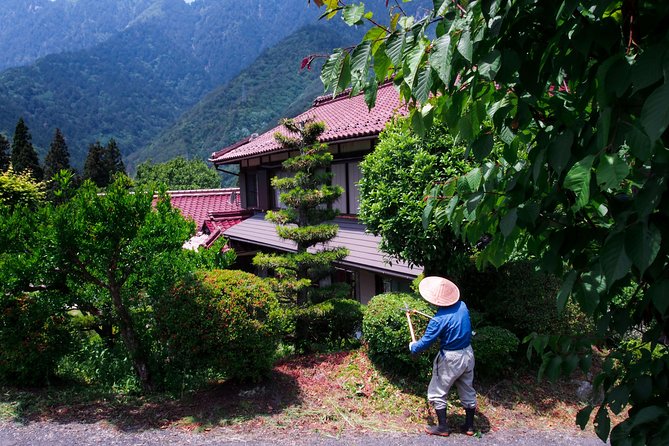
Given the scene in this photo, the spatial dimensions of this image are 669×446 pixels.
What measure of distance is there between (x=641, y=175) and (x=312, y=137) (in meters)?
7.11

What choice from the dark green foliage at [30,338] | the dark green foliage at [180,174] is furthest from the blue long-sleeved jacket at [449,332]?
the dark green foliage at [180,174]

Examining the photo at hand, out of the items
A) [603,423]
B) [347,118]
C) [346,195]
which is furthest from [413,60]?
[347,118]

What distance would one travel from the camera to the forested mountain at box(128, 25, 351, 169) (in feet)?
272

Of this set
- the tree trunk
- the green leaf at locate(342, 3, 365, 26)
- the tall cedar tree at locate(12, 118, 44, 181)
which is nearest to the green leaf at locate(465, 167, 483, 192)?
the green leaf at locate(342, 3, 365, 26)

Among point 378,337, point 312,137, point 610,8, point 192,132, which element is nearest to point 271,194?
point 312,137

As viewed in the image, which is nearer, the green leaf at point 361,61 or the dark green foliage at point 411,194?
the green leaf at point 361,61

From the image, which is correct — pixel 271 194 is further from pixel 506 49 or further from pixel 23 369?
pixel 506 49

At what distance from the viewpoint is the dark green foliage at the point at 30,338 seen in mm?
6566

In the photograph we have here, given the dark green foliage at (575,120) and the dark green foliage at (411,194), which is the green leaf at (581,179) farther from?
the dark green foliage at (411,194)

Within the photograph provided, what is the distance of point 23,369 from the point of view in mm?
6629

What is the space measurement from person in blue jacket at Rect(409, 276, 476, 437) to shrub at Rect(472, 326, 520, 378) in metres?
1.19

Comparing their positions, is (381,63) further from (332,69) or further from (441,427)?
(441,427)

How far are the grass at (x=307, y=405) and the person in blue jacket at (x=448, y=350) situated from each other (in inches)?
15.9

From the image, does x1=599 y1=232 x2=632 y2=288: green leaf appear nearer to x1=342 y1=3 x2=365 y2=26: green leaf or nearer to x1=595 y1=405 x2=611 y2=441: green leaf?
x1=595 y1=405 x2=611 y2=441: green leaf
